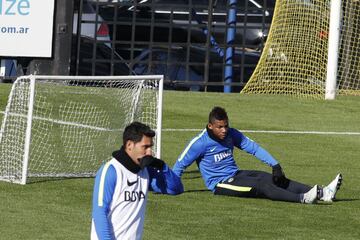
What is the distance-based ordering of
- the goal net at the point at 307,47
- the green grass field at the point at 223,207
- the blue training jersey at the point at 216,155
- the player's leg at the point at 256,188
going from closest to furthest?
the green grass field at the point at 223,207 < the blue training jersey at the point at 216,155 < the player's leg at the point at 256,188 < the goal net at the point at 307,47

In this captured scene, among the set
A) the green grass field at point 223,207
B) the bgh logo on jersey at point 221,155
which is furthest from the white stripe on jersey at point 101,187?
the bgh logo on jersey at point 221,155

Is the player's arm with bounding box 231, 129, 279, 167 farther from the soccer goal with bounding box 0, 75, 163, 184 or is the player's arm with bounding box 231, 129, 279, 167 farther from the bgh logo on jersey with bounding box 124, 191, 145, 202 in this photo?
the bgh logo on jersey with bounding box 124, 191, 145, 202

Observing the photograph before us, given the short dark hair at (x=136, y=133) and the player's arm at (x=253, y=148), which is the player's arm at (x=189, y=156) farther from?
the short dark hair at (x=136, y=133)

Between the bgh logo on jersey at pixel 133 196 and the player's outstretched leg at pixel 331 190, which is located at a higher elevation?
the bgh logo on jersey at pixel 133 196

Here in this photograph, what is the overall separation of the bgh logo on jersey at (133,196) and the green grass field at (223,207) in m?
3.82

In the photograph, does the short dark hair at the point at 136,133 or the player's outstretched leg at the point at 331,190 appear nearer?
the short dark hair at the point at 136,133

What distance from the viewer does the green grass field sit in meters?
13.1

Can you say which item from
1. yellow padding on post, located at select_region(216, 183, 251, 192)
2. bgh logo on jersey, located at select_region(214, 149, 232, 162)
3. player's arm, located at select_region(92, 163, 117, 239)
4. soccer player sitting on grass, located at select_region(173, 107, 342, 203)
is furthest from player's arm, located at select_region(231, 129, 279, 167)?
player's arm, located at select_region(92, 163, 117, 239)

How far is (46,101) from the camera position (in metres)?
17.4

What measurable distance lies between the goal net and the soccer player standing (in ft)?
56.1

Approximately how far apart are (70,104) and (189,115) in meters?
4.36

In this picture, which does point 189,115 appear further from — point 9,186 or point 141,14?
point 9,186

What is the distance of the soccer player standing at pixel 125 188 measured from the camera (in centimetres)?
863

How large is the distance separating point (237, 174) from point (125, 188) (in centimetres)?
675
